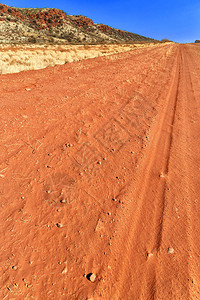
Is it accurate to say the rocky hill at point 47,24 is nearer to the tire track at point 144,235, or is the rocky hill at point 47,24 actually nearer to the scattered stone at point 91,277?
the tire track at point 144,235

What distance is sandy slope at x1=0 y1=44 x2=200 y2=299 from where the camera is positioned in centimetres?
209

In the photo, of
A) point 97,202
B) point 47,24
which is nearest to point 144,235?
point 97,202

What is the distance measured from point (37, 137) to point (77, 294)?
3517mm

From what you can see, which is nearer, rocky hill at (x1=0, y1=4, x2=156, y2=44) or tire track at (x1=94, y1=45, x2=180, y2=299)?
tire track at (x1=94, y1=45, x2=180, y2=299)

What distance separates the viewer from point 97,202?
9.85ft

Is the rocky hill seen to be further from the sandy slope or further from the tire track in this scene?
the tire track

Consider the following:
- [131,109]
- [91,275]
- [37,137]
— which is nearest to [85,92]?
[131,109]

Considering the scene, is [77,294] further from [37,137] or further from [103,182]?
[37,137]

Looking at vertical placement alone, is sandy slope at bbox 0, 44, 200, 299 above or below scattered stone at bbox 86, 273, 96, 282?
above

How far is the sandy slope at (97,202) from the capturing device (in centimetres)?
209

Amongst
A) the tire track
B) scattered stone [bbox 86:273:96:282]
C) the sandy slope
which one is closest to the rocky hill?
the sandy slope

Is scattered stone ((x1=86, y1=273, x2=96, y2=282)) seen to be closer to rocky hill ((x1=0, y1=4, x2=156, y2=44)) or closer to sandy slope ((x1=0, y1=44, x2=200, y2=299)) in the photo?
sandy slope ((x1=0, y1=44, x2=200, y2=299))

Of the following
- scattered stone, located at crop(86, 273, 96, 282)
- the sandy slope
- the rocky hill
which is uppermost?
the rocky hill

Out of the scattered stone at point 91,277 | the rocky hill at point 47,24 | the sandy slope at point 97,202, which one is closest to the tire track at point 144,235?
the sandy slope at point 97,202
